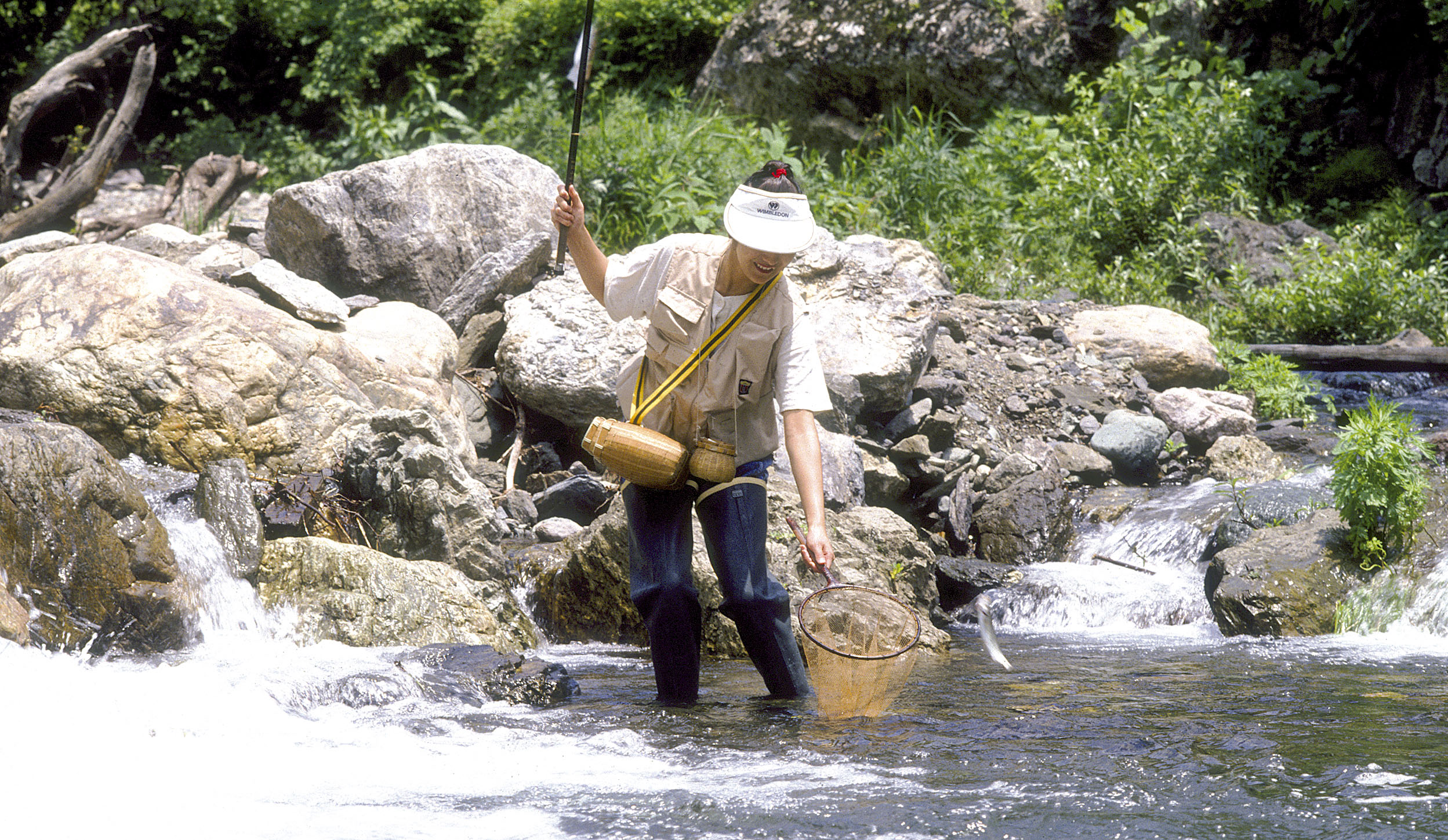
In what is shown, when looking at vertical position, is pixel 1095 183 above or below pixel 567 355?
above

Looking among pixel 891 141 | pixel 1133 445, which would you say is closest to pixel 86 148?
pixel 891 141

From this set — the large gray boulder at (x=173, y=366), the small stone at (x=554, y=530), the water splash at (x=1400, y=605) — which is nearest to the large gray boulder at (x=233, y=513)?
the large gray boulder at (x=173, y=366)

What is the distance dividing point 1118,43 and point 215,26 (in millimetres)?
12176

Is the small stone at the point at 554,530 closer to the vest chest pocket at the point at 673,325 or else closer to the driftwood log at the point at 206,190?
the vest chest pocket at the point at 673,325

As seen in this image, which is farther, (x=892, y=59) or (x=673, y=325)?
(x=892, y=59)

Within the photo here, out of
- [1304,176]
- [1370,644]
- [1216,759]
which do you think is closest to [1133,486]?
[1370,644]

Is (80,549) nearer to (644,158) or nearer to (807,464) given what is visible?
(807,464)

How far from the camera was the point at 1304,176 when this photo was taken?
526 inches

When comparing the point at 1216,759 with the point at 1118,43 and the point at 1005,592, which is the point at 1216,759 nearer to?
the point at 1005,592

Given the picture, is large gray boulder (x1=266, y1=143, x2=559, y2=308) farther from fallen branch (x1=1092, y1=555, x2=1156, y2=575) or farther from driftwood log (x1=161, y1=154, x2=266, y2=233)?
fallen branch (x1=1092, y1=555, x2=1156, y2=575)

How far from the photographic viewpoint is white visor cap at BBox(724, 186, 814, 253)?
Result: 3.59m

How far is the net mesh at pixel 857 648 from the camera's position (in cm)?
388

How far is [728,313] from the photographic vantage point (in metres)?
3.80

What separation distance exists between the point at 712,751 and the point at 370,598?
245 centimetres
